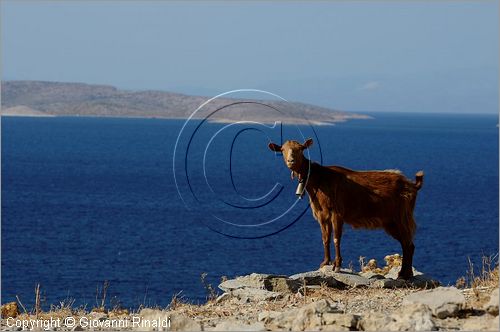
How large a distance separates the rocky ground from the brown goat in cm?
80

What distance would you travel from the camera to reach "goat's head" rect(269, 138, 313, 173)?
1546 centimetres

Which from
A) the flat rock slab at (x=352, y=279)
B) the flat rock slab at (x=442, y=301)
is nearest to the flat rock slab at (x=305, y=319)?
the flat rock slab at (x=442, y=301)

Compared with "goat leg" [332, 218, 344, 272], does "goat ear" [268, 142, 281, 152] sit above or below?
above

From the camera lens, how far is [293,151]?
15.5 metres

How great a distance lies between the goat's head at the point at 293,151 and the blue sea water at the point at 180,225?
1.57 ft

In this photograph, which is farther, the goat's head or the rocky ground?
the goat's head

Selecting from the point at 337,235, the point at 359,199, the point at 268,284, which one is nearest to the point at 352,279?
the point at 337,235

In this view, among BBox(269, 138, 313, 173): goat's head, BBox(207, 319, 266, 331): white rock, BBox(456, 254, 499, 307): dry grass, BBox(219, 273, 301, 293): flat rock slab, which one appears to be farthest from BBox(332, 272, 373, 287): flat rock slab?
BBox(207, 319, 266, 331): white rock

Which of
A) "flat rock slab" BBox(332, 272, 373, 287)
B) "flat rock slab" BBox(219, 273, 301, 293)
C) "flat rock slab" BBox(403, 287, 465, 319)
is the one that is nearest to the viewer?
"flat rock slab" BBox(403, 287, 465, 319)

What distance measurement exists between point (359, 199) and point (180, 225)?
198ft

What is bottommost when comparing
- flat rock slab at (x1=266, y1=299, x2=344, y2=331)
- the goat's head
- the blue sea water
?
the blue sea water

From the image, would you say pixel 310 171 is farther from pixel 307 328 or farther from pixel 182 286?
pixel 182 286

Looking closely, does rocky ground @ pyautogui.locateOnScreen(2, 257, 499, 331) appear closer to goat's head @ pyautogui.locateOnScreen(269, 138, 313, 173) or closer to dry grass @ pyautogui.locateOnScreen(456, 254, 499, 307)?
dry grass @ pyautogui.locateOnScreen(456, 254, 499, 307)

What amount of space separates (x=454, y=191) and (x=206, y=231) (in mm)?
41467
